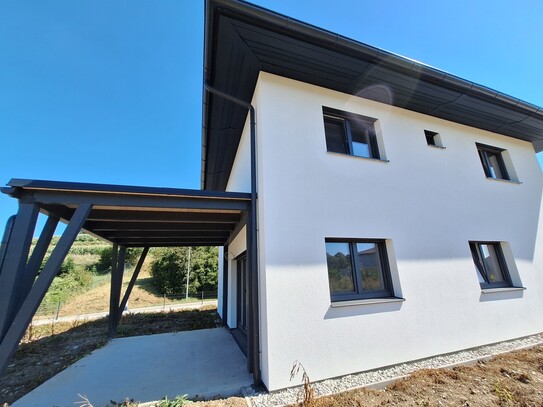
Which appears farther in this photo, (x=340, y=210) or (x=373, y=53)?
(x=340, y=210)

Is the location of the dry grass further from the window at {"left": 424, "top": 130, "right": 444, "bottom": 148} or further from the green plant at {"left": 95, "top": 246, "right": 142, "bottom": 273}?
the window at {"left": 424, "top": 130, "right": 444, "bottom": 148}

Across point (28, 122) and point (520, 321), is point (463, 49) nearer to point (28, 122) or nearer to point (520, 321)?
point (520, 321)

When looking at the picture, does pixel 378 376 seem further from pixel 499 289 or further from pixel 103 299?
pixel 103 299

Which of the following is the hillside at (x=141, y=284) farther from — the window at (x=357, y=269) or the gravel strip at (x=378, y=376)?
the window at (x=357, y=269)

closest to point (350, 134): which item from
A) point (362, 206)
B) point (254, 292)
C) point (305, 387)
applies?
point (362, 206)

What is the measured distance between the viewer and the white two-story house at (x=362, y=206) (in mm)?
3406

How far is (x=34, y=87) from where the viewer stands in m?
7.98

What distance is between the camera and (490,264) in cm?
520

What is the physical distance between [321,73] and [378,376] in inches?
197

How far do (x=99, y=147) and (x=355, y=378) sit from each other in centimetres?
1579

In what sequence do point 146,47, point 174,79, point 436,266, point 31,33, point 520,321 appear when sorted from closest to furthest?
point 436,266 → point 520,321 → point 31,33 → point 146,47 → point 174,79

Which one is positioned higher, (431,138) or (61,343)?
(431,138)

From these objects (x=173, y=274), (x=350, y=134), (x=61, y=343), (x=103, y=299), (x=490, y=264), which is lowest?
(x=61, y=343)

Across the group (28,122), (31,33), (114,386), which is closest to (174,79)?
(31,33)
